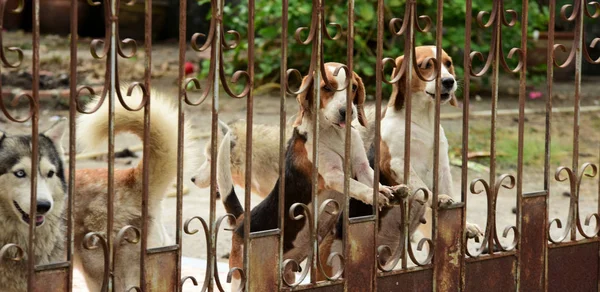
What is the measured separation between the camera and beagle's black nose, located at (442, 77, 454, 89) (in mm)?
4066

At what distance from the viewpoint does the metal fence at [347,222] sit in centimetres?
302

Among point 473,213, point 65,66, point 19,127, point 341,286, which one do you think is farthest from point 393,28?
point 65,66

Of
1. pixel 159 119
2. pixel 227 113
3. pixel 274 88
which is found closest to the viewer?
pixel 159 119

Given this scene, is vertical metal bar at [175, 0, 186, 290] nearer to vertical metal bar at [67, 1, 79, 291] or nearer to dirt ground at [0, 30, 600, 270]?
vertical metal bar at [67, 1, 79, 291]

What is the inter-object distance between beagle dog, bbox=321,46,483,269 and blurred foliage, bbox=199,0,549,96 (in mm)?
5455

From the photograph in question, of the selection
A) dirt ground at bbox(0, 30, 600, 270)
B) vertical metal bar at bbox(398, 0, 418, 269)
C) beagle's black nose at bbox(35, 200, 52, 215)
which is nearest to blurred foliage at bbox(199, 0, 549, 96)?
dirt ground at bbox(0, 30, 600, 270)

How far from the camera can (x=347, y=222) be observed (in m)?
3.67

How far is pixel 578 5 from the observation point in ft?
14.1

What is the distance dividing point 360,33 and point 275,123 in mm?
2079

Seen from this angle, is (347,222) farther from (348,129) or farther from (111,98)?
(111,98)

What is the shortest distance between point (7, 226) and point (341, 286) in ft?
4.15

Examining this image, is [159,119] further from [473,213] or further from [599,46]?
[599,46]

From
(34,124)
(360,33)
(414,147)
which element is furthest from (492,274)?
(360,33)

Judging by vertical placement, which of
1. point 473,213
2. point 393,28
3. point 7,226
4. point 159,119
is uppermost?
point 393,28
